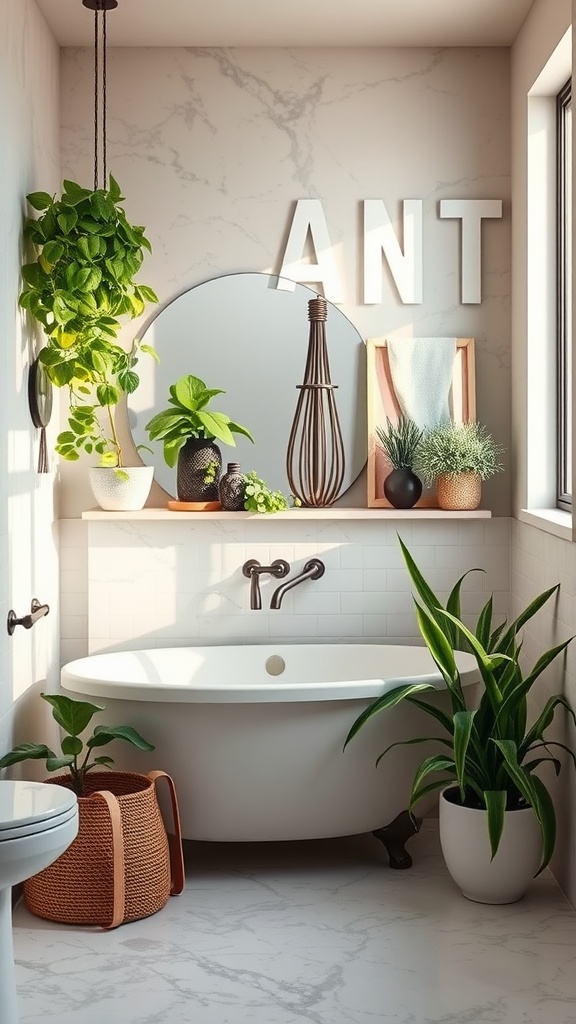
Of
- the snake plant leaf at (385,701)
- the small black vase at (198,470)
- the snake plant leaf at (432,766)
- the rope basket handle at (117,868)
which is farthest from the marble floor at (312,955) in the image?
the small black vase at (198,470)

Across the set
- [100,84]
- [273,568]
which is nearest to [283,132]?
[100,84]

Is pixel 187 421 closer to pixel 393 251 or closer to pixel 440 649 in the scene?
pixel 393 251

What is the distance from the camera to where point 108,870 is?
309cm

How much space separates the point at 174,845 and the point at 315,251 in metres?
2.19

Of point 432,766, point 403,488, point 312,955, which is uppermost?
point 403,488

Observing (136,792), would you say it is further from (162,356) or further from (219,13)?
(219,13)

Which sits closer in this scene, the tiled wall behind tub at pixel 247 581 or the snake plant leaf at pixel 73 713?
the snake plant leaf at pixel 73 713

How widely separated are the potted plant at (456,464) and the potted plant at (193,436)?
2.16ft

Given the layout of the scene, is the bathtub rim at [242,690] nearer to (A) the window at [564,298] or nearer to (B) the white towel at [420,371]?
(A) the window at [564,298]

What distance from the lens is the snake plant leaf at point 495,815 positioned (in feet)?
9.92

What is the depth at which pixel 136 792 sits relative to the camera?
3273 millimetres

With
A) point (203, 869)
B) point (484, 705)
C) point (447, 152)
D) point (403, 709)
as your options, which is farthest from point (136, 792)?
point (447, 152)

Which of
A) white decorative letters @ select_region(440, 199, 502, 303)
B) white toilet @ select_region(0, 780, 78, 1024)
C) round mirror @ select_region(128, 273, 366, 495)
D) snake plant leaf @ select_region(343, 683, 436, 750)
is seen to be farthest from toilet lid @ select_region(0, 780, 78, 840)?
white decorative letters @ select_region(440, 199, 502, 303)

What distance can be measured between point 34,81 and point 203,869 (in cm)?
264
